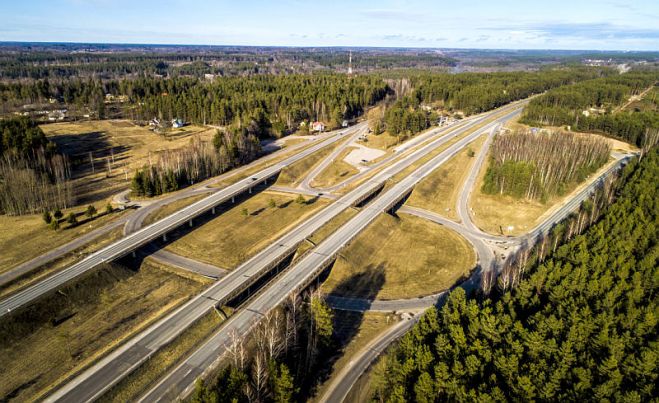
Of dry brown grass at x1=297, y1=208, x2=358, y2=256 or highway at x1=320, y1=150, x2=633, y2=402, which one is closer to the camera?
highway at x1=320, y1=150, x2=633, y2=402

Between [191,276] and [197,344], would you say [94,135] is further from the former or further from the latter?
[197,344]

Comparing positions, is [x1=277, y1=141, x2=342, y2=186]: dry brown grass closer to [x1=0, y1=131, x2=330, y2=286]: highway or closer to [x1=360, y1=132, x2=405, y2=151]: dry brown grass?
[x1=0, y1=131, x2=330, y2=286]: highway

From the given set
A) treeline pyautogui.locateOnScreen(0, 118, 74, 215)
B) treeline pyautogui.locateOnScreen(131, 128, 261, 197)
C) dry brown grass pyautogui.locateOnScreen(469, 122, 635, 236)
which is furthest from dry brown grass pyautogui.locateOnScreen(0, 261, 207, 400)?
dry brown grass pyautogui.locateOnScreen(469, 122, 635, 236)

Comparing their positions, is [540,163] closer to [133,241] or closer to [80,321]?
[133,241]

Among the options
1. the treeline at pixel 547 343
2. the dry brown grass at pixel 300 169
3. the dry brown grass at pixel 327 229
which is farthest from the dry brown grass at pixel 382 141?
the treeline at pixel 547 343

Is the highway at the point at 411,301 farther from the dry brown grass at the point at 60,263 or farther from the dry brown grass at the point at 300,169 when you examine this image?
the dry brown grass at the point at 60,263

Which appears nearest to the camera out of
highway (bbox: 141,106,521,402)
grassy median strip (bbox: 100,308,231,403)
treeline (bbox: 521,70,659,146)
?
grassy median strip (bbox: 100,308,231,403)
